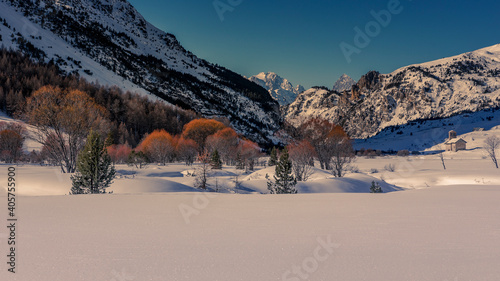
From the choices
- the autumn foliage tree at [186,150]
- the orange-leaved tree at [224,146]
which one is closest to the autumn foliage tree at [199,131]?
the autumn foliage tree at [186,150]

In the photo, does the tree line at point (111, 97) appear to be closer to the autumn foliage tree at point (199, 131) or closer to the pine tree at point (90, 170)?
the autumn foliage tree at point (199, 131)

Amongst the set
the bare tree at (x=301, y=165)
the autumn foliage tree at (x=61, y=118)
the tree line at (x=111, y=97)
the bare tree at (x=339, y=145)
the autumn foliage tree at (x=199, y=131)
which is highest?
the tree line at (x=111, y=97)

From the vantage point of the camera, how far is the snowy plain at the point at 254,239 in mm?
3635

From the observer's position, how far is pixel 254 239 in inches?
193

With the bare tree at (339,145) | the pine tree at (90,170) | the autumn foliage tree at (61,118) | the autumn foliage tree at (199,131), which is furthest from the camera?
the autumn foliage tree at (199,131)

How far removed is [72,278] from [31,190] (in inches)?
794

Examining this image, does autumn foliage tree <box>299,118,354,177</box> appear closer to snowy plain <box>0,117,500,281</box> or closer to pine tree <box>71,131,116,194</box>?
pine tree <box>71,131,116,194</box>

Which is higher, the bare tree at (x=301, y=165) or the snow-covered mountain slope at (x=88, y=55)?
the snow-covered mountain slope at (x=88, y=55)

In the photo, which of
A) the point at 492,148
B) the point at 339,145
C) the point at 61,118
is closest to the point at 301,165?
the point at 339,145

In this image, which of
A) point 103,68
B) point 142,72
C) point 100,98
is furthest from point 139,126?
point 142,72

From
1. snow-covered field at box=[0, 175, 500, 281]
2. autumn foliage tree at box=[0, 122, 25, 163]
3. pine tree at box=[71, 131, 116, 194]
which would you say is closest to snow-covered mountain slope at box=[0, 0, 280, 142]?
autumn foliage tree at box=[0, 122, 25, 163]

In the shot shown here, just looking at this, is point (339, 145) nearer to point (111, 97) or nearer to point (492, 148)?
point (492, 148)

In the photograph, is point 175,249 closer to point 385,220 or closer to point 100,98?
point 385,220

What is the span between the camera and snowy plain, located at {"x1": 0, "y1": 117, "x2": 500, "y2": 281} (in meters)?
3.63
